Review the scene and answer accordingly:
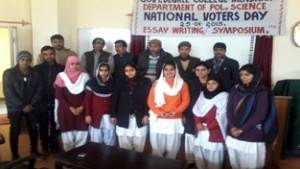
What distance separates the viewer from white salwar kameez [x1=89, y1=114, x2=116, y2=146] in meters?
3.19

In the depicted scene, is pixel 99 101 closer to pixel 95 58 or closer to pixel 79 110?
pixel 79 110

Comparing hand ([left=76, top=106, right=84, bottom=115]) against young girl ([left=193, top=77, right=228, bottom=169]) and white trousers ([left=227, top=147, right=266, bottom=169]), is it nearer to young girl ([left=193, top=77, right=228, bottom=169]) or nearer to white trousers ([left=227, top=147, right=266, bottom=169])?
young girl ([left=193, top=77, right=228, bottom=169])

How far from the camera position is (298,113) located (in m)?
3.62

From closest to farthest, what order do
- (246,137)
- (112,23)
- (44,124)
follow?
(246,137) < (44,124) < (112,23)

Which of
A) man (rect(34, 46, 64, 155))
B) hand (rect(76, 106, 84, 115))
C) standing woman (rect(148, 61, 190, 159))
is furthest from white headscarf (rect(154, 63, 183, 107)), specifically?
man (rect(34, 46, 64, 155))

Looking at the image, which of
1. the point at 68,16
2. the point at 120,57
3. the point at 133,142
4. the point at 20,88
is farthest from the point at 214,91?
the point at 68,16

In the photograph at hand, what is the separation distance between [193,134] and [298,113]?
5.21ft

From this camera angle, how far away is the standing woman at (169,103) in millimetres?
2916

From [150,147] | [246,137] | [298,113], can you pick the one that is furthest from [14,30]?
[298,113]

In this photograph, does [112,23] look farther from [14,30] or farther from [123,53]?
[14,30]

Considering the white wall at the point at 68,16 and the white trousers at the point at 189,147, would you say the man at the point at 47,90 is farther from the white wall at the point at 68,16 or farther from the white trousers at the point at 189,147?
the white trousers at the point at 189,147

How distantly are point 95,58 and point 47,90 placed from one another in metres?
0.82

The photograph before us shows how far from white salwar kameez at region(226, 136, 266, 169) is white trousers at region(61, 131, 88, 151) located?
5.32 feet

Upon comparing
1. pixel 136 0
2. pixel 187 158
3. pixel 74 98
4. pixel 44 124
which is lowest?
pixel 187 158
